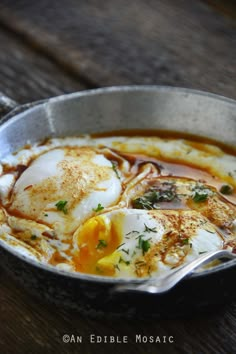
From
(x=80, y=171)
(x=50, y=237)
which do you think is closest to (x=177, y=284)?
(x=50, y=237)

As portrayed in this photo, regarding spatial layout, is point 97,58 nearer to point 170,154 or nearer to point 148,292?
point 170,154

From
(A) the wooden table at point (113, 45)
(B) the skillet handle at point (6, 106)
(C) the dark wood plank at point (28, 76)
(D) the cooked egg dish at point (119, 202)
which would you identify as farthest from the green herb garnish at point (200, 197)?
(C) the dark wood plank at point (28, 76)

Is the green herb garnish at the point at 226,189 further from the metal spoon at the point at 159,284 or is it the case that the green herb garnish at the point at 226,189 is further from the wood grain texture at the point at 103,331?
the metal spoon at the point at 159,284

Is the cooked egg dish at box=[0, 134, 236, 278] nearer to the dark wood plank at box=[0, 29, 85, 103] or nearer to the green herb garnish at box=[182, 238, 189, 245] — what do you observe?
the green herb garnish at box=[182, 238, 189, 245]

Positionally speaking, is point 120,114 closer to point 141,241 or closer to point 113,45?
point 141,241

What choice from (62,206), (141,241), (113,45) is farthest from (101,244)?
(113,45)
